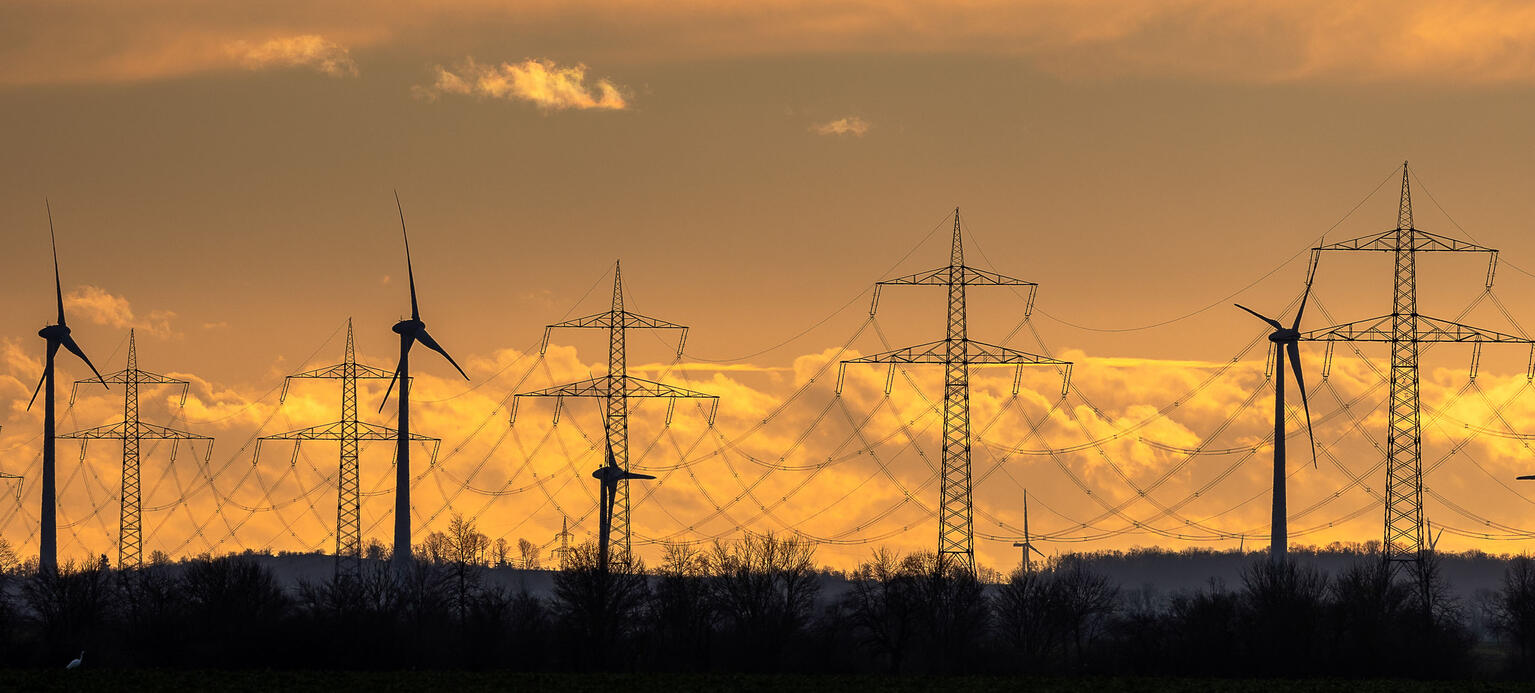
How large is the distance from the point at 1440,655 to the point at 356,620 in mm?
76535

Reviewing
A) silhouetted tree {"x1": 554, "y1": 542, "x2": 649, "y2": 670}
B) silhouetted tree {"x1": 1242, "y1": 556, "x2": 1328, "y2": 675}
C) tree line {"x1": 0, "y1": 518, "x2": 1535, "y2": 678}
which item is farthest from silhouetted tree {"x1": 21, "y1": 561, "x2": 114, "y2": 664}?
silhouetted tree {"x1": 1242, "y1": 556, "x2": 1328, "y2": 675}

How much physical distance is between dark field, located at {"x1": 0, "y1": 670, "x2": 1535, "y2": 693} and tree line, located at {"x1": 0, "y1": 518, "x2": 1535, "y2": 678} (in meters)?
23.6

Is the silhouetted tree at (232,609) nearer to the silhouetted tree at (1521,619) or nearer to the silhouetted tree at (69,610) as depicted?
the silhouetted tree at (69,610)

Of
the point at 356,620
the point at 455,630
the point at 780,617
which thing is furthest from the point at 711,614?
the point at 356,620

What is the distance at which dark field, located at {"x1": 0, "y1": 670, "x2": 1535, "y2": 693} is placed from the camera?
362ft

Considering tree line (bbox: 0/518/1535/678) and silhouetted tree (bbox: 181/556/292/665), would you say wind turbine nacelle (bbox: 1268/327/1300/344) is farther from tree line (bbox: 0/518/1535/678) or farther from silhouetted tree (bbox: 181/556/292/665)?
silhouetted tree (bbox: 181/556/292/665)

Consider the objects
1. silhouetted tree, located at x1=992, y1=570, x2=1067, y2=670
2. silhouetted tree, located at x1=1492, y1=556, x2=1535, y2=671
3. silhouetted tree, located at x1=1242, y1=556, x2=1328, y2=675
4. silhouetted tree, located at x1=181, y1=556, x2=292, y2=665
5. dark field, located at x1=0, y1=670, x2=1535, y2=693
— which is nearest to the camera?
dark field, located at x1=0, y1=670, x2=1535, y2=693

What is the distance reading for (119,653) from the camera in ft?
520

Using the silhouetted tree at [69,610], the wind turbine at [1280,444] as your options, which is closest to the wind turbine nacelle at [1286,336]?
the wind turbine at [1280,444]

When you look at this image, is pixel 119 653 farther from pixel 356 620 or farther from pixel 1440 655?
pixel 1440 655

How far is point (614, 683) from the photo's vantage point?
383ft

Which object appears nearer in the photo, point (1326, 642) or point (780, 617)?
point (1326, 642)

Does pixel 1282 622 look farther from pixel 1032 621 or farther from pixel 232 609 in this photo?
pixel 232 609

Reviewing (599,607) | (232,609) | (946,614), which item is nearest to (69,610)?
(232,609)
